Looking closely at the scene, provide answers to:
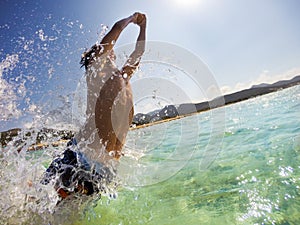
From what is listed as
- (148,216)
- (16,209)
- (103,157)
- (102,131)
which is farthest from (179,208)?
(16,209)

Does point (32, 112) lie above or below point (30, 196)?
above

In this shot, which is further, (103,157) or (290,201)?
(103,157)

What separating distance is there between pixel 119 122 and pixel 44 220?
1.38 meters

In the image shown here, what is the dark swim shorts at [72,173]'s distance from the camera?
3.34m

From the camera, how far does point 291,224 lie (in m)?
2.59

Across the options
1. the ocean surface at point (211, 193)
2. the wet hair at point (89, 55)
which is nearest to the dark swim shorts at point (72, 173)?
the ocean surface at point (211, 193)

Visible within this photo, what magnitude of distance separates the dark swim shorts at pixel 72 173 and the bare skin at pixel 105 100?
0.38 ft

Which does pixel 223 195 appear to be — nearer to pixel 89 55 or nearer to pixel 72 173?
pixel 72 173

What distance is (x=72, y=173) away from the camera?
11.0ft

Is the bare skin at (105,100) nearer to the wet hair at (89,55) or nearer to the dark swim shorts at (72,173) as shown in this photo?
the wet hair at (89,55)

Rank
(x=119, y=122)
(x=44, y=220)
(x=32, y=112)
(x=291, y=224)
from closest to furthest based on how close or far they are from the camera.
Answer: (x=291, y=224) → (x=44, y=220) → (x=119, y=122) → (x=32, y=112)

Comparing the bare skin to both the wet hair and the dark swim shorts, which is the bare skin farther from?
the dark swim shorts

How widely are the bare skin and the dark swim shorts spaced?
0.38ft

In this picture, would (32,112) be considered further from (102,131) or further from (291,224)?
(291,224)
